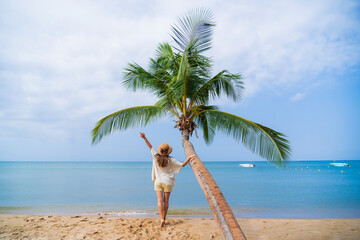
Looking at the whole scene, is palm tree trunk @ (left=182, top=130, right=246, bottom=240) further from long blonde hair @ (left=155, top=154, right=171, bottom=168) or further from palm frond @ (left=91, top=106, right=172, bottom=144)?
palm frond @ (left=91, top=106, right=172, bottom=144)

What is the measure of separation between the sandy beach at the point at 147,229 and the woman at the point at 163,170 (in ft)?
1.88

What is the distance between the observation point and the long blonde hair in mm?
5398

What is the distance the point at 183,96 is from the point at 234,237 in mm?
4370

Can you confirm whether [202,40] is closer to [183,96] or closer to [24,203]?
[183,96]

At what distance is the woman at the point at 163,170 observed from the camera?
5.44m

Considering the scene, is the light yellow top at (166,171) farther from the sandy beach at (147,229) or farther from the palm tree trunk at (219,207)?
the sandy beach at (147,229)

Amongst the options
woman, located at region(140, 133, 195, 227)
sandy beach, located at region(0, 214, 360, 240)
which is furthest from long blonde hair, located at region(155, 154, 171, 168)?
sandy beach, located at region(0, 214, 360, 240)

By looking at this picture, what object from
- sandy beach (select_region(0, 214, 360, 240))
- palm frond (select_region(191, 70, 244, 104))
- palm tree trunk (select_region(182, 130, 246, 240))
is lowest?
sandy beach (select_region(0, 214, 360, 240))

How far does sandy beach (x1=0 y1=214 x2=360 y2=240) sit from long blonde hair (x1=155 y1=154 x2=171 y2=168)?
1483 mm

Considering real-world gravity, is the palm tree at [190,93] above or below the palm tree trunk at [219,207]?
above

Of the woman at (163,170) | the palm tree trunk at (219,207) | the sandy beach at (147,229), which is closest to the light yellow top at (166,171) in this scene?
the woman at (163,170)

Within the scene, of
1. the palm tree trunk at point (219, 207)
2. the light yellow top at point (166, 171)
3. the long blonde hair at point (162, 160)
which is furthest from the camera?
the light yellow top at point (166, 171)

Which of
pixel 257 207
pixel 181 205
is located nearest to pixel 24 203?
pixel 181 205

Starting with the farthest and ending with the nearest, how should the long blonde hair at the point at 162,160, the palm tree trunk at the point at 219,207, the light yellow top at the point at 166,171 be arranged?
1. the light yellow top at the point at 166,171
2. the long blonde hair at the point at 162,160
3. the palm tree trunk at the point at 219,207
